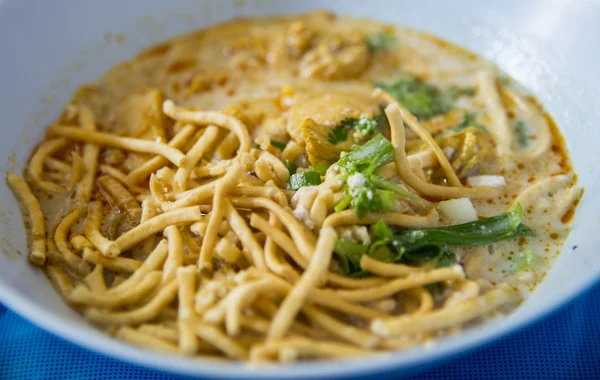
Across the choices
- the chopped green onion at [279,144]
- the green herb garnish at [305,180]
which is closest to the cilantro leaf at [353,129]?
the chopped green onion at [279,144]

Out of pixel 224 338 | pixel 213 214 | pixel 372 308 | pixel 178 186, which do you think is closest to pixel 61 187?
pixel 178 186

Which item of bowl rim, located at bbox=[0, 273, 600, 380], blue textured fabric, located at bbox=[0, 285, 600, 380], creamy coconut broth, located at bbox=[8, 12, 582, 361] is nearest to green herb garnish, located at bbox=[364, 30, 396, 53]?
creamy coconut broth, located at bbox=[8, 12, 582, 361]

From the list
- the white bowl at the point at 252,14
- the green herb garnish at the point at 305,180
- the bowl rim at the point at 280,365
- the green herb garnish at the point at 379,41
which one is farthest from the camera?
the green herb garnish at the point at 379,41

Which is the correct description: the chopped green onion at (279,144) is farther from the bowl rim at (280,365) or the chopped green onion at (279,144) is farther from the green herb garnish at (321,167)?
the bowl rim at (280,365)

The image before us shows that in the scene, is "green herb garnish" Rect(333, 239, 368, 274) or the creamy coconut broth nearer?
the creamy coconut broth

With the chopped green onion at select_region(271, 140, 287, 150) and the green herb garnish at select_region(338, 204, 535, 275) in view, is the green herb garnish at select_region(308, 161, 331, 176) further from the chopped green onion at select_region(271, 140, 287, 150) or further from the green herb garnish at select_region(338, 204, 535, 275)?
the green herb garnish at select_region(338, 204, 535, 275)

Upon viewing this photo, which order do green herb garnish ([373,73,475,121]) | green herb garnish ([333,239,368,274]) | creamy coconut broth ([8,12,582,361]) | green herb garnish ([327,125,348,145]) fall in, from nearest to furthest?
1. creamy coconut broth ([8,12,582,361])
2. green herb garnish ([333,239,368,274])
3. green herb garnish ([327,125,348,145])
4. green herb garnish ([373,73,475,121])

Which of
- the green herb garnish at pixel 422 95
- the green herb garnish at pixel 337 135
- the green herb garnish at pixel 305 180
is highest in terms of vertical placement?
the green herb garnish at pixel 422 95
